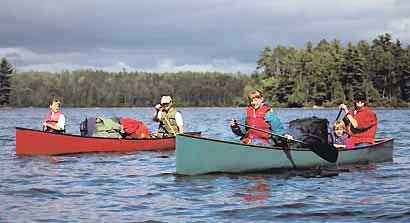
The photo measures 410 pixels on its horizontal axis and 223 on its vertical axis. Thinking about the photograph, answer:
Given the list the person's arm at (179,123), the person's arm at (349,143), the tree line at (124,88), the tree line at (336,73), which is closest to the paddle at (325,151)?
the person's arm at (349,143)

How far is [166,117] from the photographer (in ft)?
61.3

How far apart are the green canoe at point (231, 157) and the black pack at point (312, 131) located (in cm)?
32

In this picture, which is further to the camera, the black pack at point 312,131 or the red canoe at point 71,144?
the red canoe at point 71,144

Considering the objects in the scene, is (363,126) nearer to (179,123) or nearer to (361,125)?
(361,125)

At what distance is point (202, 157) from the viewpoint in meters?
13.1

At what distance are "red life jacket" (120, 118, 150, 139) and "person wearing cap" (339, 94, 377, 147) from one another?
607cm

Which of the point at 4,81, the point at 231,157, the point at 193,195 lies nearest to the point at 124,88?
the point at 4,81

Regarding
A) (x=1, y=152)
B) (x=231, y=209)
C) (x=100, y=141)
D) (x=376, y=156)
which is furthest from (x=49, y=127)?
(x=231, y=209)

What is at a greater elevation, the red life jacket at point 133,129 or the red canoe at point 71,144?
the red life jacket at point 133,129

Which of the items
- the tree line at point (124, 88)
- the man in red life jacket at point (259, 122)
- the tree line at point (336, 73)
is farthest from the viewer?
the tree line at point (124, 88)

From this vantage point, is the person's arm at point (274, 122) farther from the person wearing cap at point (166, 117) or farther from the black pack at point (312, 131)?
the person wearing cap at point (166, 117)

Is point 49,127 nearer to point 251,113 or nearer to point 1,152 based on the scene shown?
point 1,152

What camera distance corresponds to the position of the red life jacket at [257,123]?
1399 cm

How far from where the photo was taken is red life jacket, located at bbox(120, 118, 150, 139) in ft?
65.1
